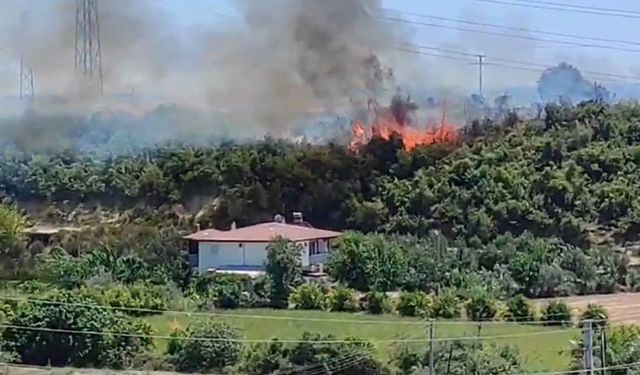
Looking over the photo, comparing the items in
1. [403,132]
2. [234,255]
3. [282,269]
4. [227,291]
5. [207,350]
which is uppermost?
[403,132]

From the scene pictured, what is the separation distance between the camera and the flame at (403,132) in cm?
2466

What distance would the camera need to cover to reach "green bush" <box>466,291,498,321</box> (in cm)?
1897

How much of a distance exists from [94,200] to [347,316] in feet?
23.9

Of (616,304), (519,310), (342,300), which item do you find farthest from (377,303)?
(616,304)

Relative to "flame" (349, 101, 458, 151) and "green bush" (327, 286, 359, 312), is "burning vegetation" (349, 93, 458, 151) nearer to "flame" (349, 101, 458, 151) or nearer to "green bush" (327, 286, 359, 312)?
"flame" (349, 101, 458, 151)

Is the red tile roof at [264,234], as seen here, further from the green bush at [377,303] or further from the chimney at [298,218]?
the green bush at [377,303]

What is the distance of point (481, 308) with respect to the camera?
19.1 metres

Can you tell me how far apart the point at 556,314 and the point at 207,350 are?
5435mm

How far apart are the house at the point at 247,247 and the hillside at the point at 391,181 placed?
→ 3.83 ft

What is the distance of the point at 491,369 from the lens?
1503cm

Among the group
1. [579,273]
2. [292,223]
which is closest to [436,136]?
[292,223]

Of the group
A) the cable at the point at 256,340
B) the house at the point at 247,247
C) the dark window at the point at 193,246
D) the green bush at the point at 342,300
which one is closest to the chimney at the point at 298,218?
the house at the point at 247,247

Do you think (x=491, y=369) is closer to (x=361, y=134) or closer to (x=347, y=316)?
(x=347, y=316)

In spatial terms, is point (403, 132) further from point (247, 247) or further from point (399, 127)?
point (247, 247)
